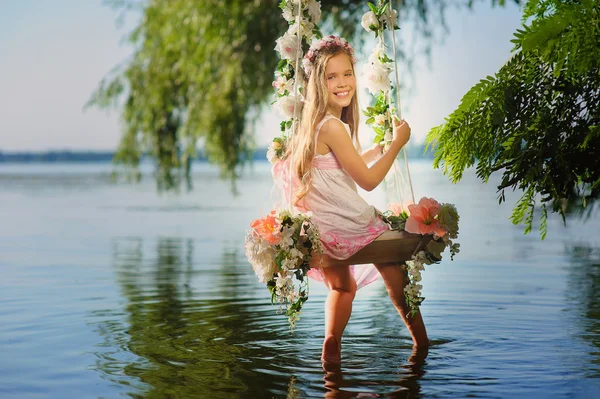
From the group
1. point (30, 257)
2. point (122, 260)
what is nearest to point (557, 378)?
point (122, 260)

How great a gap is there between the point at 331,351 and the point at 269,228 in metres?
0.66

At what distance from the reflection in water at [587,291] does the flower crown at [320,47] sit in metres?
1.82

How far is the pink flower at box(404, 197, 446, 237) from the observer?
15.6 feet

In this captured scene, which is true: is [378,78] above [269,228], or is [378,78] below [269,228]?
above

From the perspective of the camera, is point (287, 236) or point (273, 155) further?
point (273, 155)

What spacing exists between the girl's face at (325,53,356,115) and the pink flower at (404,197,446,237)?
0.59 metres

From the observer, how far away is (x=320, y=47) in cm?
496

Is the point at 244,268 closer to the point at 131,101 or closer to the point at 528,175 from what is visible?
the point at 131,101

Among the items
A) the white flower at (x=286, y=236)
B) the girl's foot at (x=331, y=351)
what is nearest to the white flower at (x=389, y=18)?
the white flower at (x=286, y=236)

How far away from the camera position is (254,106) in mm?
12250

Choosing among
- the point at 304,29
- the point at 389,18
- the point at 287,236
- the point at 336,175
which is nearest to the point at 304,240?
the point at 287,236

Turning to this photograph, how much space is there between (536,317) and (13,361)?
3091 mm

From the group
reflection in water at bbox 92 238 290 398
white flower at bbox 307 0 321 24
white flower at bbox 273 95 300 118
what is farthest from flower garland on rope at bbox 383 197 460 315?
white flower at bbox 307 0 321 24

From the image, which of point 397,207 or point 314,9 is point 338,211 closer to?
point 397,207
